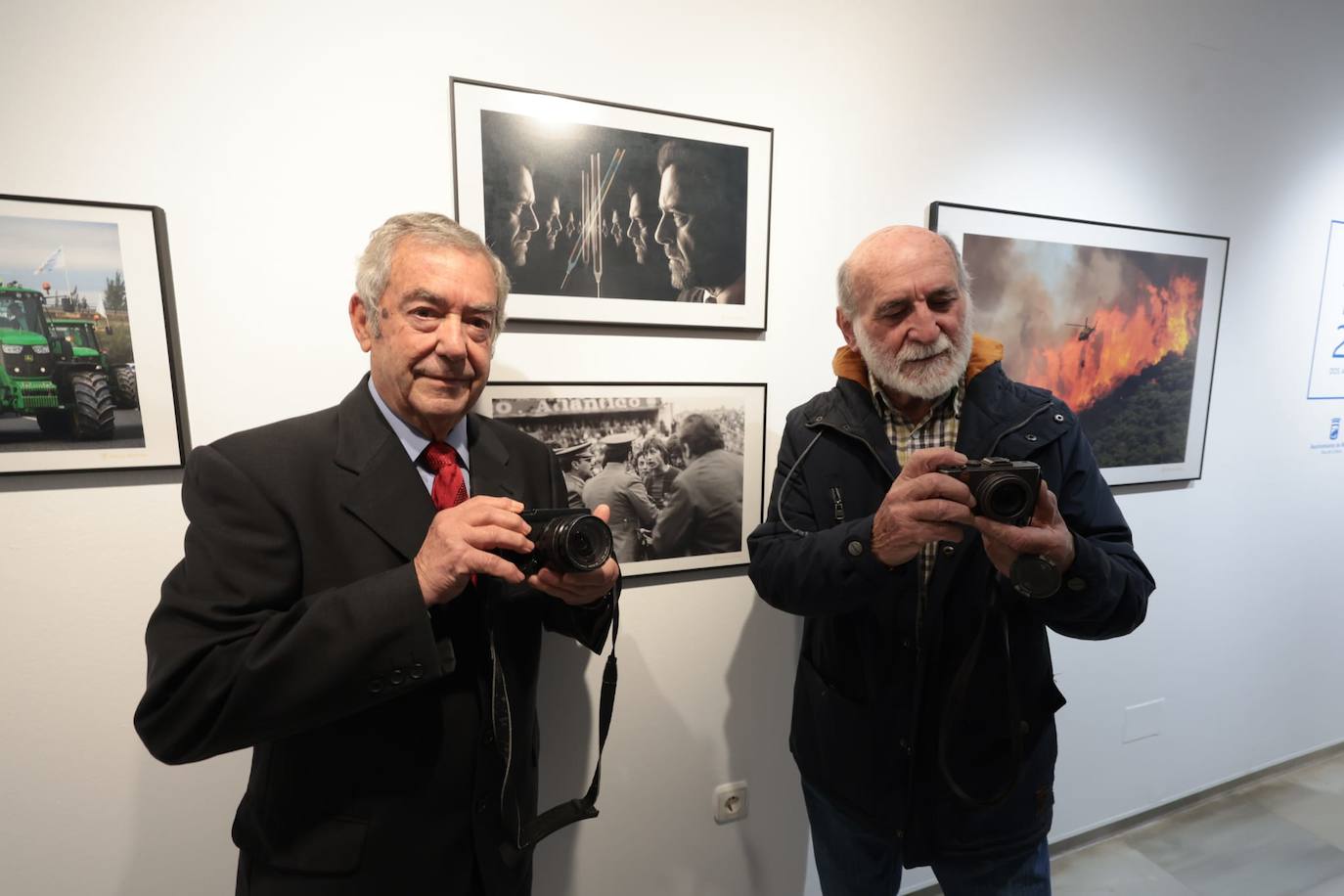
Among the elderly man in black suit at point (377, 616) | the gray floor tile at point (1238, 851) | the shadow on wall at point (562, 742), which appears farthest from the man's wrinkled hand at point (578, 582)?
the gray floor tile at point (1238, 851)

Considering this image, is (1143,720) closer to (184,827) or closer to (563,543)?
(563,543)

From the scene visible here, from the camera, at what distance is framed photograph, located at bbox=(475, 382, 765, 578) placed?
1.38 meters

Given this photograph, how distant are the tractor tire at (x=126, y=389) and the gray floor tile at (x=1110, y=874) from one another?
9.38 ft

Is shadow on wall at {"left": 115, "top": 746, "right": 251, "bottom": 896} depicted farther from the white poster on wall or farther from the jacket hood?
the white poster on wall

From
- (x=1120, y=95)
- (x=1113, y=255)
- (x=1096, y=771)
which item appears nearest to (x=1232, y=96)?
(x=1120, y=95)

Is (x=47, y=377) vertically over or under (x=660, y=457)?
over

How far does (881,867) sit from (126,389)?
5.94 ft

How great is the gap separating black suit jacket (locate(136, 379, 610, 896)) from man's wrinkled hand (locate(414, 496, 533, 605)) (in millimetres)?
29

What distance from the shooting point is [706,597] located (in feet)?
5.19

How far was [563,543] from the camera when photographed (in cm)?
81

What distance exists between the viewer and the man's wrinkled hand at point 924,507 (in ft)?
2.95

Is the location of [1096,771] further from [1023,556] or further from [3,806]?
[3,806]

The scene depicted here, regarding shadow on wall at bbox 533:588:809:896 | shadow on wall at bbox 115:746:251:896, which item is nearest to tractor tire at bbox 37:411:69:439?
shadow on wall at bbox 115:746:251:896

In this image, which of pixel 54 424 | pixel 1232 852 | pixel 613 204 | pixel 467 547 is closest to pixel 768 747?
pixel 467 547
